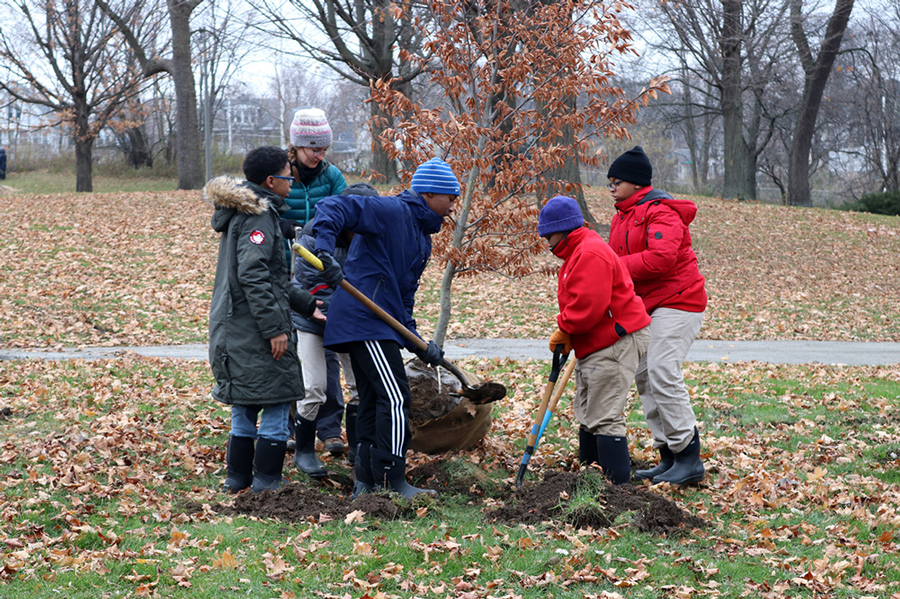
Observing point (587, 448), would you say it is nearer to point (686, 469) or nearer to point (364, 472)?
point (686, 469)

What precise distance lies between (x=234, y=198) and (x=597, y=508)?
8.57ft

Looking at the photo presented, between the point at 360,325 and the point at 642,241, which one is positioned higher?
the point at 642,241

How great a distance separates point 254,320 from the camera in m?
4.61

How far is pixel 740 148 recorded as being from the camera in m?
27.1

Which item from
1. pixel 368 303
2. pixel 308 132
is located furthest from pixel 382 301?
pixel 308 132

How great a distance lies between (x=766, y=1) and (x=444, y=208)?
2619 centimetres

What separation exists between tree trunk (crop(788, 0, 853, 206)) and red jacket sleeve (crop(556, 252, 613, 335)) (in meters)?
23.7

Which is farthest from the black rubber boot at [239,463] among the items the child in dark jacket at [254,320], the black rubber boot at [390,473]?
the black rubber boot at [390,473]

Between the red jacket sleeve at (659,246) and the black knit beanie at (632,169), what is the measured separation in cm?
22

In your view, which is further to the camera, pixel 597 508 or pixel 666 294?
pixel 666 294

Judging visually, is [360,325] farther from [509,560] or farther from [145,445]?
[145,445]

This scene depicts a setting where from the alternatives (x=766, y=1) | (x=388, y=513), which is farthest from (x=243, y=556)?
(x=766, y=1)

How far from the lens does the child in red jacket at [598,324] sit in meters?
4.64

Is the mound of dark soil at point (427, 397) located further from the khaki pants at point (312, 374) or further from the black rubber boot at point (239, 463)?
the black rubber boot at point (239, 463)
